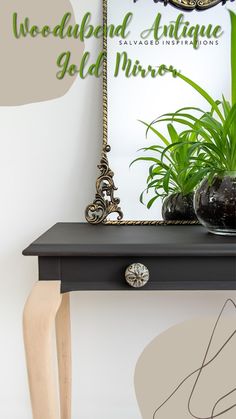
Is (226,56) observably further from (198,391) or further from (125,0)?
(198,391)

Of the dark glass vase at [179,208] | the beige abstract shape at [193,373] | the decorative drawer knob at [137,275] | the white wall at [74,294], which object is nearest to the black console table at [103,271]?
the decorative drawer knob at [137,275]

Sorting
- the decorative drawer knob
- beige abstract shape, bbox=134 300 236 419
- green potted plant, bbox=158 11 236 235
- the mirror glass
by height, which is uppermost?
the mirror glass

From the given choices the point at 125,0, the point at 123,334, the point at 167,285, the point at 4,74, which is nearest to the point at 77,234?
the point at 167,285

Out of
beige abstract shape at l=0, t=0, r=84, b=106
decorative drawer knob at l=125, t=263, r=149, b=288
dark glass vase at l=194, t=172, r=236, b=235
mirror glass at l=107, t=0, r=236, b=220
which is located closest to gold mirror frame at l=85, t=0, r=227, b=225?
mirror glass at l=107, t=0, r=236, b=220

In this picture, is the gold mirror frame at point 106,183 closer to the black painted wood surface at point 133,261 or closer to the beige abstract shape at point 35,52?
the beige abstract shape at point 35,52

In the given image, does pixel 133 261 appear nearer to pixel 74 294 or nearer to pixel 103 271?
pixel 103 271

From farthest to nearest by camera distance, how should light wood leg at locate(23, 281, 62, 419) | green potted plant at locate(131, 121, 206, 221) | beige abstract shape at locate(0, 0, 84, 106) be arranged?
beige abstract shape at locate(0, 0, 84, 106) → green potted plant at locate(131, 121, 206, 221) → light wood leg at locate(23, 281, 62, 419)

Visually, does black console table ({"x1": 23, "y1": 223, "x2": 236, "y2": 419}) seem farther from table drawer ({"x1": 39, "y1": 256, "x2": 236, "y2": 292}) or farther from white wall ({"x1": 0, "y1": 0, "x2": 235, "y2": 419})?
white wall ({"x1": 0, "y1": 0, "x2": 235, "y2": 419})

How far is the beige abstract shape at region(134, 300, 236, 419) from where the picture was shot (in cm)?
142

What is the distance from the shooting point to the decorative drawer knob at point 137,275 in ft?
2.96

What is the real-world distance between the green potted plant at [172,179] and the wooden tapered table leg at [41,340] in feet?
1.53

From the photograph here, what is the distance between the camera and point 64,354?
1.27m

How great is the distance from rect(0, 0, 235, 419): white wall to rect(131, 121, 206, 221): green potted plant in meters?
0.18

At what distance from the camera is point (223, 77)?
49.6 inches
